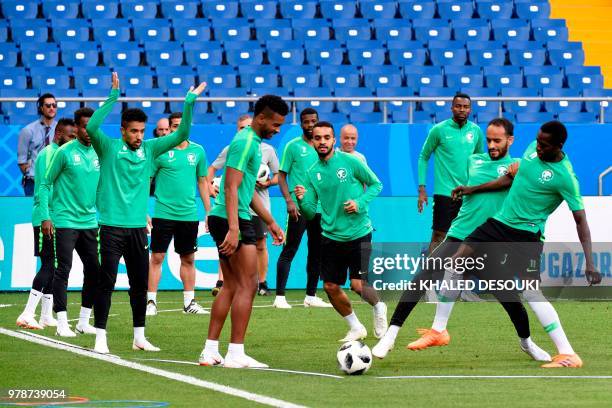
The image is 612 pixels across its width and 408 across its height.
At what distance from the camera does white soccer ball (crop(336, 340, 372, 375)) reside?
8.78 m

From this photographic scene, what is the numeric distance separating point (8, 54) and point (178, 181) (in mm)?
10437

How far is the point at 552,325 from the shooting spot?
951cm

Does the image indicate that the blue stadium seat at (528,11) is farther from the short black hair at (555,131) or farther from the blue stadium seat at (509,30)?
the short black hair at (555,131)

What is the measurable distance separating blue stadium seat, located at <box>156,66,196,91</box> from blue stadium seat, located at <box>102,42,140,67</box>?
0.58m

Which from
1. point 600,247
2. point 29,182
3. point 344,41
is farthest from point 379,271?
point 344,41

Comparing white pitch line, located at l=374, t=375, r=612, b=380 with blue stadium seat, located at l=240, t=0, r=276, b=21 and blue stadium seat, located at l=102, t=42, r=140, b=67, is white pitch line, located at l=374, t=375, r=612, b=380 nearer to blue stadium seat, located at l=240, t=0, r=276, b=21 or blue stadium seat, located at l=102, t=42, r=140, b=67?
blue stadium seat, located at l=102, t=42, r=140, b=67

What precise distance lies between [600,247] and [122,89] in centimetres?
979

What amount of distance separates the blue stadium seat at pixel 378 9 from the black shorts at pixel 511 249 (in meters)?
16.2

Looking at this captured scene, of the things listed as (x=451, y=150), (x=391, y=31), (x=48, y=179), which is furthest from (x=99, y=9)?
(x=48, y=179)

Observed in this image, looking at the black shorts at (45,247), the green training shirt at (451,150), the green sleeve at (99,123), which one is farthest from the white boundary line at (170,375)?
the green training shirt at (451,150)

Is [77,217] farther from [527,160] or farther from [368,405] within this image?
[368,405]

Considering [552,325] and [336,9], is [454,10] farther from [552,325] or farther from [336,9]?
[552,325]

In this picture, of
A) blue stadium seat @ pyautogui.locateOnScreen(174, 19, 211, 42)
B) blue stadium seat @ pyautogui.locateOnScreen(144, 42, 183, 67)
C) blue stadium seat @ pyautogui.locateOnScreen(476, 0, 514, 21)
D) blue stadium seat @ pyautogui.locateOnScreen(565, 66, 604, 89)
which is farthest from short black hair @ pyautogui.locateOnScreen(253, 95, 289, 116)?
blue stadium seat @ pyautogui.locateOnScreen(476, 0, 514, 21)

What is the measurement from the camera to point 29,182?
631 inches
